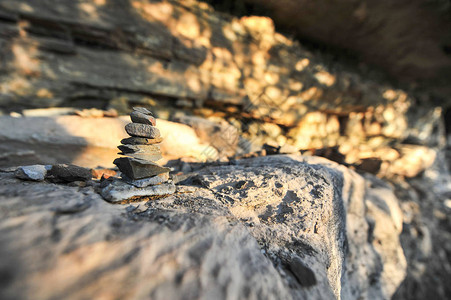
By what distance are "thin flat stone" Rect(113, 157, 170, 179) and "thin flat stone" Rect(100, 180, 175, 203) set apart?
103mm

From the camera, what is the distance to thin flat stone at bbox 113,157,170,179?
5.43 feet

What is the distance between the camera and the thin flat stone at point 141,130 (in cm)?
174

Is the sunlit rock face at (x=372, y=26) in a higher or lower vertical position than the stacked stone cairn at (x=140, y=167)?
higher

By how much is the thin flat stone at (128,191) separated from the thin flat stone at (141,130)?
0.47 m

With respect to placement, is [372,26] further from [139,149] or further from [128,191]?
[128,191]

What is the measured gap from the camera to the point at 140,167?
1709 mm

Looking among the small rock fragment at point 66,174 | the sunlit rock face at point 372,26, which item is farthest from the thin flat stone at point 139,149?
the sunlit rock face at point 372,26

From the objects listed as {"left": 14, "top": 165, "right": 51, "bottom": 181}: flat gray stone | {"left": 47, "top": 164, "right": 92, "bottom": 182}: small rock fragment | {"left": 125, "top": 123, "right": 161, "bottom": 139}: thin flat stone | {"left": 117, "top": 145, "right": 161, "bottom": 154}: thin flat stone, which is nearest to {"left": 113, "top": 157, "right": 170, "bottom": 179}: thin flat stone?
{"left": 117, "top": 145, "right": 161, "bottom": 154}: thin flat stone

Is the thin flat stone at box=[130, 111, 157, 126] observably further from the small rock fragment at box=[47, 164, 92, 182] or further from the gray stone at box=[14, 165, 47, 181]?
the gray stone at box=[14, 165, 47, 181]

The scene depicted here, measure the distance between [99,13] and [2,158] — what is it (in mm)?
3726

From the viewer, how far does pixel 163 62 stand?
205 inches

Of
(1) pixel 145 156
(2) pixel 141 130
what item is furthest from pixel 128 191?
(2) pixel 141 130

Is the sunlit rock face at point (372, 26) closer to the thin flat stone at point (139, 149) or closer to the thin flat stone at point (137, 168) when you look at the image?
the thin flat stone at point (139, 149)

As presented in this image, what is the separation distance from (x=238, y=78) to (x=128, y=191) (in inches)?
218
